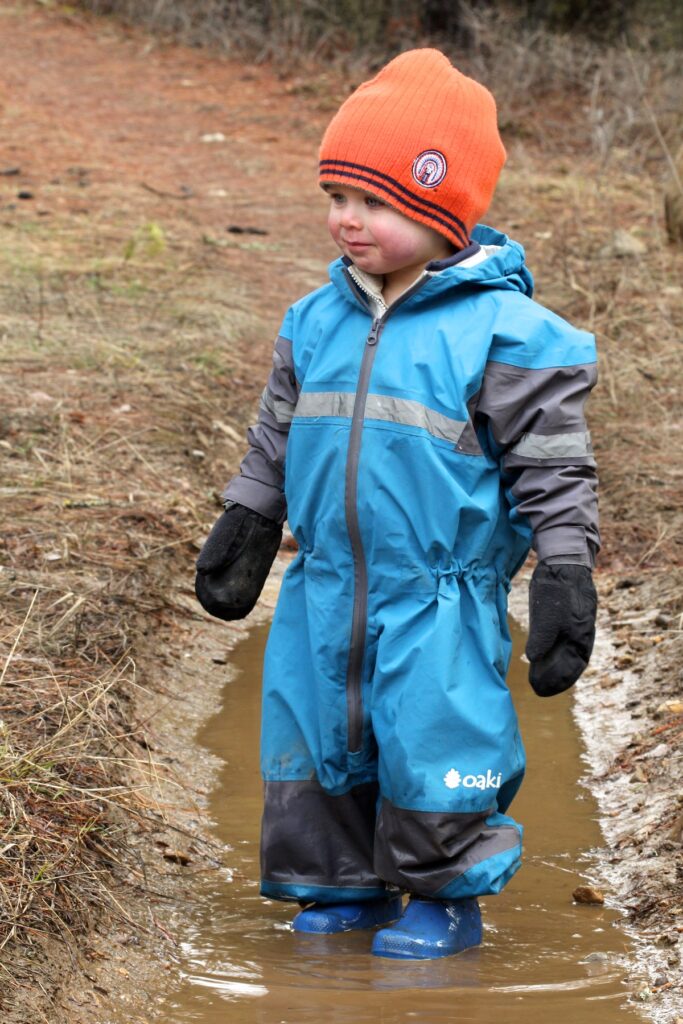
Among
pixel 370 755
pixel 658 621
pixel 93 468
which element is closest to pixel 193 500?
pixel 93 468

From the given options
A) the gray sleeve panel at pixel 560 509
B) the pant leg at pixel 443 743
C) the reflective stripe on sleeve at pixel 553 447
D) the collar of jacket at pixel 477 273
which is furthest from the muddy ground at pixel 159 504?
the collar of jacket at pixel 477 273

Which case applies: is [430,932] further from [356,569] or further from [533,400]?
[533,400]

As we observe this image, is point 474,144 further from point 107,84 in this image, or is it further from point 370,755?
point 107,84

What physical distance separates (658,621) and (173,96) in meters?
13.0

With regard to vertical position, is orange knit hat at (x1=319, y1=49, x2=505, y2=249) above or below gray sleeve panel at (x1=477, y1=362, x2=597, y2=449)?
above

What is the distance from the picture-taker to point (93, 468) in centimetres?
535

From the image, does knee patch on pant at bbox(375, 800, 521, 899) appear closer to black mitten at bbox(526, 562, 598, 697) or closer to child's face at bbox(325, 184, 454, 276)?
black mitten at bbox(526, 562, 598, 697)

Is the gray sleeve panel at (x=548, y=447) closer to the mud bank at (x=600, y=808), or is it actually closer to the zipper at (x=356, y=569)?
the zipper at (x=356, y=569)

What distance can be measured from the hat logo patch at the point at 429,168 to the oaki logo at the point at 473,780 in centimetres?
116

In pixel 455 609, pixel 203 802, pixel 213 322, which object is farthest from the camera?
pixel 213 322

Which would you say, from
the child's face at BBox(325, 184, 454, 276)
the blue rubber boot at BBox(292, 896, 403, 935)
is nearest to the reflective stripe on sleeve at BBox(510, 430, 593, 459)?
the child's face at BBox(325, 184, 454, 276)

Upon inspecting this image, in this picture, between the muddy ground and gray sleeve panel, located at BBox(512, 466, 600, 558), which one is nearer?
gray sleeve panel, located at BBox(512, 466, 600, 558)

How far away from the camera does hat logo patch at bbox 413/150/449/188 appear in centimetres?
292

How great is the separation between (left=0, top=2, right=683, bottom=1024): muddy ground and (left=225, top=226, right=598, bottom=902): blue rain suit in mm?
422
